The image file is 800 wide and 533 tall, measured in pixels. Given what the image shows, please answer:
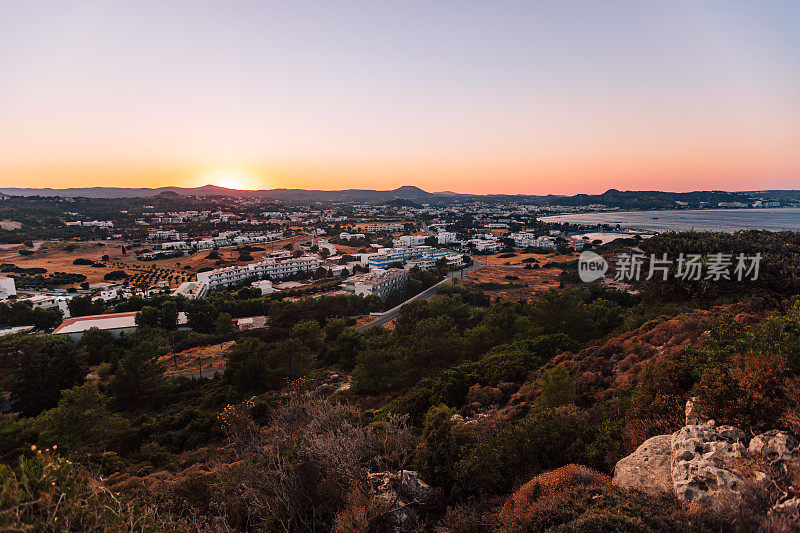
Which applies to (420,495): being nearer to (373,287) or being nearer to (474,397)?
Answer: (474,397)

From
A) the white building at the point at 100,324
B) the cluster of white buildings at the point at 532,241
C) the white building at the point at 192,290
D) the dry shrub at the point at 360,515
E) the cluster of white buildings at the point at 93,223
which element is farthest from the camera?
the cluster of white buildings at the point at 93,223

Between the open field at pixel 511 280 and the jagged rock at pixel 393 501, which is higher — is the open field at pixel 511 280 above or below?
below

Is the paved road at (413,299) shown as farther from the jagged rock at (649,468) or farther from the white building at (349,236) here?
the white building at (349,236)

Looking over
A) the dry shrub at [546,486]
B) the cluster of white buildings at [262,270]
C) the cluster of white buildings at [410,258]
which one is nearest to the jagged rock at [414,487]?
the dry shrub at [546,486]

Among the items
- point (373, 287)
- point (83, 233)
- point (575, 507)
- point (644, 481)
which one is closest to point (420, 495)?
point (575, 507)

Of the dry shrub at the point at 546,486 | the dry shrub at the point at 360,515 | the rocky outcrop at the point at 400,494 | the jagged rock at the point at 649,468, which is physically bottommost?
the rocky outcrop at the point at 400,494

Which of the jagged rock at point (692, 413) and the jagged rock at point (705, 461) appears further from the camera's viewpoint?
the jagged rock at point (692, 413)
